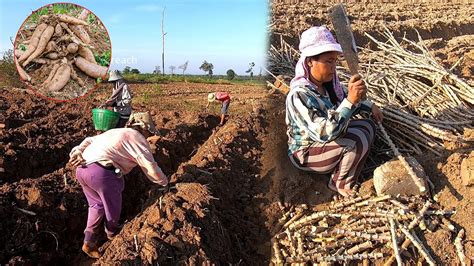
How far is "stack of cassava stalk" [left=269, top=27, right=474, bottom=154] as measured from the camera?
3863 millimetres

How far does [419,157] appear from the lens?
12.0 ft

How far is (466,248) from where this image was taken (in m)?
2.82

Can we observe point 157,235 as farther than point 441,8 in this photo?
No

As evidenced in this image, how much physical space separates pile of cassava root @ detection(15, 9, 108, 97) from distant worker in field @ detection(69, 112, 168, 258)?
389 centimetres

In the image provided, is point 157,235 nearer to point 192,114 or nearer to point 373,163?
point 373,163

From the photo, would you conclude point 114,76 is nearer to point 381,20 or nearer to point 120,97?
point 120,97

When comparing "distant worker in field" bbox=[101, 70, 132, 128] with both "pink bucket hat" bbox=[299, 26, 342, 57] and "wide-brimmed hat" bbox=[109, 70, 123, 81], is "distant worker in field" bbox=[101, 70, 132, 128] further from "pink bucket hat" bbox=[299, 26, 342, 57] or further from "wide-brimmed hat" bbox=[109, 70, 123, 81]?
"pink bucket hat" bbox=[299, 26, 342, 57]

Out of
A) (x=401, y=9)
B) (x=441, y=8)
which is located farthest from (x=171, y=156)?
(x=441, y=8)

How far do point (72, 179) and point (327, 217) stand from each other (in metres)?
2.68

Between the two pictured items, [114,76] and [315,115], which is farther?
[114,76]

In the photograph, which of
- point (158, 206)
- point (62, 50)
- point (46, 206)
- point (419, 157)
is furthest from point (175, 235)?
point (62, 50)

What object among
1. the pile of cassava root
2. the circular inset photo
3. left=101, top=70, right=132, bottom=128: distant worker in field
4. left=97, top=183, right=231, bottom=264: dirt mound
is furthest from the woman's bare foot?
the pile of cassava root

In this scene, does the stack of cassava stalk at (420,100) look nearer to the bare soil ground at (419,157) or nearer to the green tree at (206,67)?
the bare soil ground at (419,157)

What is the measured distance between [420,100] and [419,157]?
0.83 m
